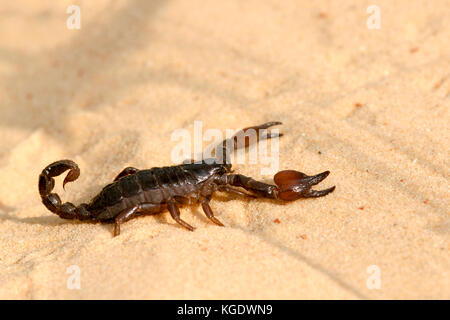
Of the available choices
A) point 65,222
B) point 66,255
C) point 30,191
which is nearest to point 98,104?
point 30,191

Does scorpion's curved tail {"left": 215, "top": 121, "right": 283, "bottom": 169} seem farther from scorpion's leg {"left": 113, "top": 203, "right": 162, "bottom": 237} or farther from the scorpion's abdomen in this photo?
scorpion's leg {"left": 113, "top": 203, "right": 162, "bottom": 237}

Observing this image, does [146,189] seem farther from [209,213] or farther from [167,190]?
[209,213]

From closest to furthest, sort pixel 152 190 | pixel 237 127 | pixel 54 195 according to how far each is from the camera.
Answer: pixel 152 190 < pixel 54 195 < pixel 237 127

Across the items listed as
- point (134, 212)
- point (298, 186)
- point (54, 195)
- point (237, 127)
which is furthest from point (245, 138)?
point (54, 195)

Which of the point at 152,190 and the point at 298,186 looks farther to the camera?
the point at 152,190

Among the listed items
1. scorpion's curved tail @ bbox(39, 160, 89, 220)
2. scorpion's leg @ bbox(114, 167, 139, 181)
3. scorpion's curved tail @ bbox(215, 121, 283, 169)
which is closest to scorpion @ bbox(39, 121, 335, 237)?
scorpion's curved tail @ bbox(39, 160, 89, 220)

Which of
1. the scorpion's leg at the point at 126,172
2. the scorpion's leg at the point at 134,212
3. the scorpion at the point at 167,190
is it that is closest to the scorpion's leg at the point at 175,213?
the scorpion at the point at 167,190

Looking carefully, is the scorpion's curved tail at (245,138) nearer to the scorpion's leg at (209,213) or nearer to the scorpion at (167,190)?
the scorpion at (167,190)
